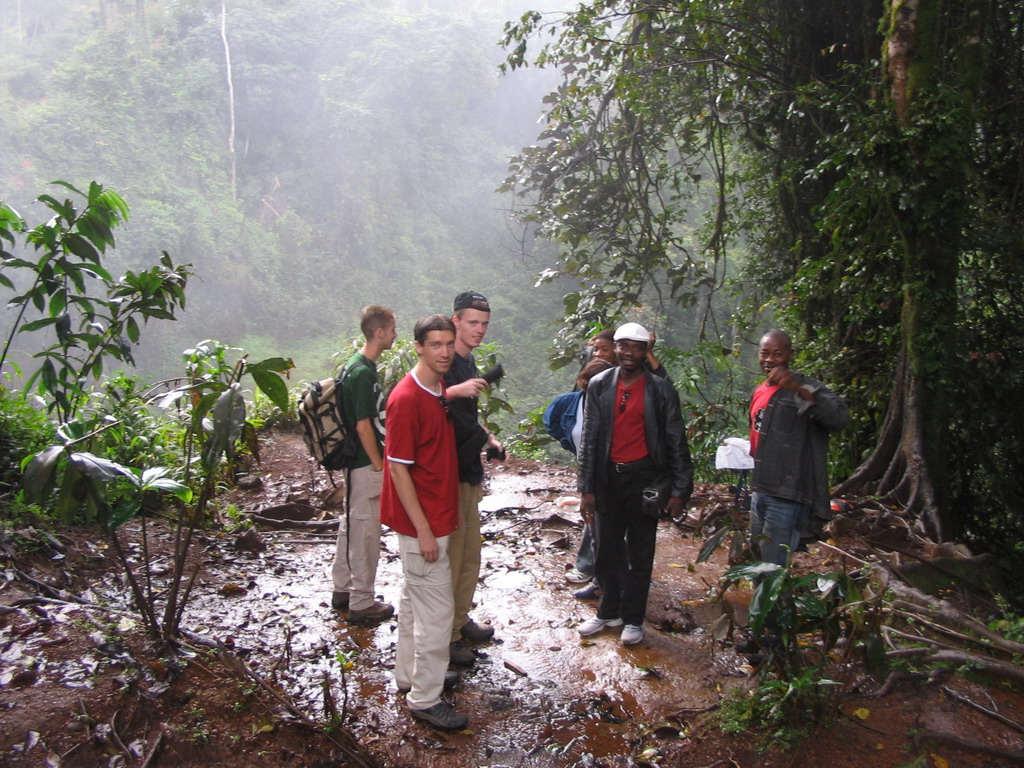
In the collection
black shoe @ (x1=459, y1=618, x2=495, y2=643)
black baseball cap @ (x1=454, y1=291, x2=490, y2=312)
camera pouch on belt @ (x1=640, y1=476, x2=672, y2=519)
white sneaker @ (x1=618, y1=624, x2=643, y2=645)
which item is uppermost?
black baseball cap @ (x1=454, y1=291, x2=490, y2=312)

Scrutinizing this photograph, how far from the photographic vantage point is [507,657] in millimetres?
3889

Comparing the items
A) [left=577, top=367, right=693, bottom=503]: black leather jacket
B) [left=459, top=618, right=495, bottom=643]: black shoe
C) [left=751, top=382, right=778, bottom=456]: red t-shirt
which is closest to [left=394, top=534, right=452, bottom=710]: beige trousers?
[left=459, top=618, right=495, bottom=643]: black shoe

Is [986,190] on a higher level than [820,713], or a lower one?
higher

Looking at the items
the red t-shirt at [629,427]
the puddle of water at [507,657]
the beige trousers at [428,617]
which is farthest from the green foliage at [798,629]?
the beige trousers at [428,617]

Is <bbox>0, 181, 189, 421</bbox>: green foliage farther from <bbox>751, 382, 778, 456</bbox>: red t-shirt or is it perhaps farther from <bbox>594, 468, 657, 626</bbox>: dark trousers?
<bbox>751, 382, 778, 456</bbox>: red t-shirt

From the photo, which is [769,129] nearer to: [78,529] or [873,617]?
[873,617]

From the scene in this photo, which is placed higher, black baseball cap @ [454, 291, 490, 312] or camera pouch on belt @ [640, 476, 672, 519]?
black baseball cap @ [454, 291, 490, 312]

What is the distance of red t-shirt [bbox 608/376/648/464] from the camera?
12.6 feet

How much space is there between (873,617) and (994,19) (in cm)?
615

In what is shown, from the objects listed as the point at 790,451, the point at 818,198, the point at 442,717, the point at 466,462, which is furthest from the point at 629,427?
the point at 818,198

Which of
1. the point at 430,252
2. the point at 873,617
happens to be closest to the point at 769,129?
the point at 873,617

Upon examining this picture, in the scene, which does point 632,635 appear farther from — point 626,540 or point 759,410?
point 759,410

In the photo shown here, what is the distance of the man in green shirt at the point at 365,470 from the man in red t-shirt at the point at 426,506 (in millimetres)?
764

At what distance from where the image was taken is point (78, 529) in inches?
193
